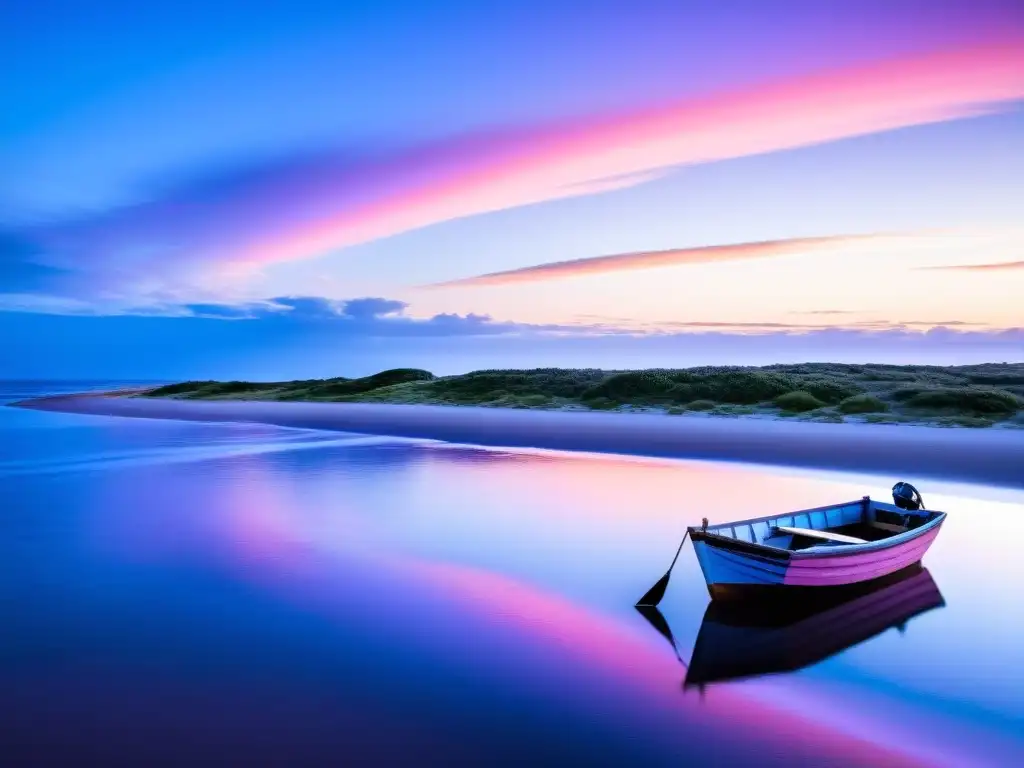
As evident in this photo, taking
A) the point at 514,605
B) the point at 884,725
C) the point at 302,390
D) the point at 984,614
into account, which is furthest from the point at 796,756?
the point at 302,390

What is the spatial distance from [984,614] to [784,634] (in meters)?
3.71

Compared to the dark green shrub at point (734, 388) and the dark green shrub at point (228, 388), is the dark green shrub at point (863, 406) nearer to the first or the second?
the dark green shrub at point (734, 388)

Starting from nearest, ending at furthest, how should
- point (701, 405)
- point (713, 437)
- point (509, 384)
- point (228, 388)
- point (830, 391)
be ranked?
point (713, 437) < point (701, 405) < point (830, 391) < point (509, 384) < point (228, 388)

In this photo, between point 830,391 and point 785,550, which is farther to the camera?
point 830,391

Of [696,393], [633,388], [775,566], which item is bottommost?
[696,393]

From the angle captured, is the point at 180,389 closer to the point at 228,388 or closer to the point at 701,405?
the point at 228,388

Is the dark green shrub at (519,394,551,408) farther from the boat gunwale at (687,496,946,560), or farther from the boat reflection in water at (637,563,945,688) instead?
the boat gunwale at (687,496,946,560)

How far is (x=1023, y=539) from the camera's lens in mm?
16438

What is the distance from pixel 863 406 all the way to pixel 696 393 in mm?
15680

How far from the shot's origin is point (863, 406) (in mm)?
50000

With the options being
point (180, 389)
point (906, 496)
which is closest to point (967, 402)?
point (906, 496)

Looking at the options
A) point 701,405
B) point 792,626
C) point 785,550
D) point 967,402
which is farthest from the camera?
point 701,405

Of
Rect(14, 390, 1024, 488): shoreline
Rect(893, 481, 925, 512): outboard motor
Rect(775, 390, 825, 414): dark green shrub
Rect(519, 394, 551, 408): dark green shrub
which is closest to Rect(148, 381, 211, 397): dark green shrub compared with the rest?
Rect(14, 390, 1024, 488): shoreline

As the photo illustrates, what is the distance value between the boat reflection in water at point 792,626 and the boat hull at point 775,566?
0.34 meters
